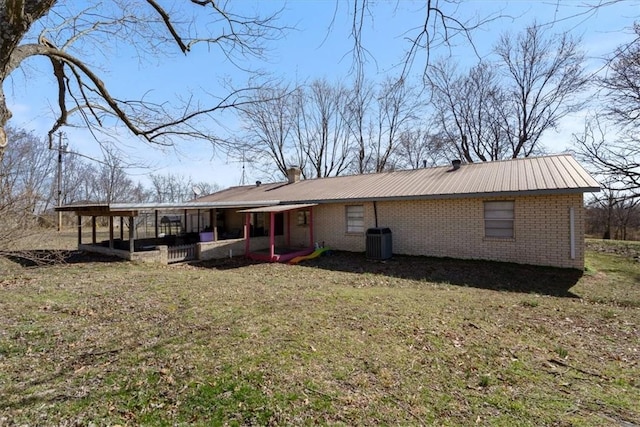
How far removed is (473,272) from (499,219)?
2421mm

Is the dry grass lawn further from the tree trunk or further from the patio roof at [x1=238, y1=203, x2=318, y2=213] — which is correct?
the patio roof at [x1=238, y1=203, x2=318, y2=213]

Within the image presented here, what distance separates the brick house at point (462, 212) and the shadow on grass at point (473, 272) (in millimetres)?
590

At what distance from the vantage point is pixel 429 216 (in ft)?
41.3

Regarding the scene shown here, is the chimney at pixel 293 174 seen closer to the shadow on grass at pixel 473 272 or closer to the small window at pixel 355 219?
the small window at pixel 355 219

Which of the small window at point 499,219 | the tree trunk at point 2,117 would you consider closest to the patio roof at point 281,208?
the small window at point 499,219

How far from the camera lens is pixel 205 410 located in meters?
2.88

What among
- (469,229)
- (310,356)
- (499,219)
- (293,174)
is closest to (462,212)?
(469,229)

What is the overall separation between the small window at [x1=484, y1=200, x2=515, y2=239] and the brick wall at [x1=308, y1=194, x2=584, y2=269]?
0.54 ft

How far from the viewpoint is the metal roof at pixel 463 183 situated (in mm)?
10156

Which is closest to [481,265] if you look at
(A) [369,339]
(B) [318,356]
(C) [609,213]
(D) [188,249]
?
(A) [369,339]

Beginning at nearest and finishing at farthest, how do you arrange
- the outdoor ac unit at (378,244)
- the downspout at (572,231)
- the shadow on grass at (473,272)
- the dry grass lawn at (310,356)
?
the dry grass lawn at (310,356) < the shadow on grass at (473,272) < the downspout at (572,231) < the outdoor ac unit at (378,244)

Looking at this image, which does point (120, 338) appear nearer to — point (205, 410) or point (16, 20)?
point (205, 410)

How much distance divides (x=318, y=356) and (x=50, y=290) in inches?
249

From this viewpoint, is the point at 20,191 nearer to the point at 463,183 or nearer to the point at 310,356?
the point at 310,356
